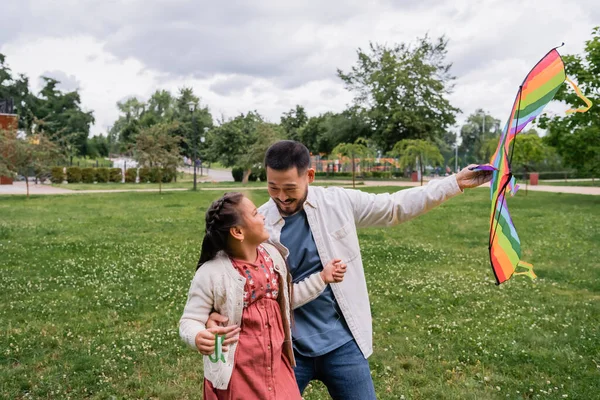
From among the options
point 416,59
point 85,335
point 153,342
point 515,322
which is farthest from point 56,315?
point 416,59

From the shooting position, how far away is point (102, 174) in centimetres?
4022

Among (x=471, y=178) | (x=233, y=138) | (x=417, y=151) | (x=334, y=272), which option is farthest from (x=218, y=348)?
(x=233, y=138)

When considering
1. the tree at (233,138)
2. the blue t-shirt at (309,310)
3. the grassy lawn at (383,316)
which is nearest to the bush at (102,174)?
the tree at (233,138)

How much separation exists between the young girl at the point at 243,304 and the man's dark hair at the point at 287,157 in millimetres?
226

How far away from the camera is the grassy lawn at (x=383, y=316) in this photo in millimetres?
4625

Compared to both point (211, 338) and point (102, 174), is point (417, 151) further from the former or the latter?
point (211, 338)

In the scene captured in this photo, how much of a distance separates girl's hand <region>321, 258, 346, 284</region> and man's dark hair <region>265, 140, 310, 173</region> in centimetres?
47

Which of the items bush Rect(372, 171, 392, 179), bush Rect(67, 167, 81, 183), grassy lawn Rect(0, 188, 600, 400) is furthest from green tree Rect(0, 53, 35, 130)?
grassy lawn Rect(0, 188, 600, 400)

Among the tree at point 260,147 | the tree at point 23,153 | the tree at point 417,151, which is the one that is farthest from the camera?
the tree at point 417,151

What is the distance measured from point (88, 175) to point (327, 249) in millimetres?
40670

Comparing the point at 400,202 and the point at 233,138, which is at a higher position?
the point at 233,138

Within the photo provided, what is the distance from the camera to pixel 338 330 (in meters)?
2.50

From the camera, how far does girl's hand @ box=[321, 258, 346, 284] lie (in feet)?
7.67

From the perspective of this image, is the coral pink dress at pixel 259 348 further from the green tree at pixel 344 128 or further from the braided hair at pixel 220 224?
the green tree at pixel 344 128
